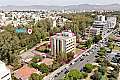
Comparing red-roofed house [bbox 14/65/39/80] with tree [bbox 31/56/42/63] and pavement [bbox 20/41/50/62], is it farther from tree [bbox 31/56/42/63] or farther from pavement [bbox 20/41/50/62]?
pavement [bbox 20/41/50/62]

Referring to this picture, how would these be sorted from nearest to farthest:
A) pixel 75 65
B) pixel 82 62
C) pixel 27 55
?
pixel 75 65
pixel 82 62
pixel 27 55

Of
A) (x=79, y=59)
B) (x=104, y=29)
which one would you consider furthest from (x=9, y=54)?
(x=104, y=29)

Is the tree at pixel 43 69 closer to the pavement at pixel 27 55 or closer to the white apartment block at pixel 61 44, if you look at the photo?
the pavement at pixel 27 55

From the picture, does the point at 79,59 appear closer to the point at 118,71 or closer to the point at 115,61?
the point at 115,61

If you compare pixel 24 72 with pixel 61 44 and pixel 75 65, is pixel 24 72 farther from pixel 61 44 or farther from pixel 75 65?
pixel 61 44

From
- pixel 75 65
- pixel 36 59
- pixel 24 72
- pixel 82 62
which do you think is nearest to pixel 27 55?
pixel 36 59

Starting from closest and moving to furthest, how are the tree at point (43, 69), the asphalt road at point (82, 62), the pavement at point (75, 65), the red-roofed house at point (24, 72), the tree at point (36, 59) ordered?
the red-roofed house at point (24, 72)
the pavement at point (75, 65)
the asphalt road at point (82, 62)
the tree at point (43, 69)
the tree at point (36, 59)

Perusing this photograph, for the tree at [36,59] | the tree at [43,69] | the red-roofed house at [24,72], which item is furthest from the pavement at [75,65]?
the tree at [36,59]

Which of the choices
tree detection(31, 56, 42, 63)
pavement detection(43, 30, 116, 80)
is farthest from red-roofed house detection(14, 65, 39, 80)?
tree detection(31, 56, 42, 63)
